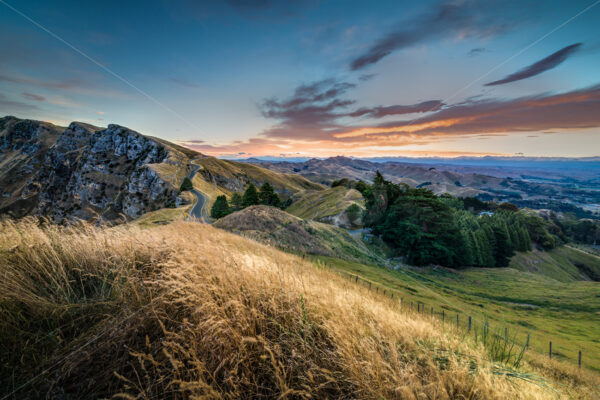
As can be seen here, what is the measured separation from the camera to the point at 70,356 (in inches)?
95.7

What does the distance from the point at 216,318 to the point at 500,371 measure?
387cm

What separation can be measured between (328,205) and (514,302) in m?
53.9

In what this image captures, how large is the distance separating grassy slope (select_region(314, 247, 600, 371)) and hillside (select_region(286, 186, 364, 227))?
28.7 meters

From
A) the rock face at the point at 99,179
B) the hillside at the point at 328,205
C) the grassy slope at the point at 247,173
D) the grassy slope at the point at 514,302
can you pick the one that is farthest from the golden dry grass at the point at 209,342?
the grassy slope at the point at 247,173

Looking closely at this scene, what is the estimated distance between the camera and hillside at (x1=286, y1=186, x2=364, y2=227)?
64.3 meters

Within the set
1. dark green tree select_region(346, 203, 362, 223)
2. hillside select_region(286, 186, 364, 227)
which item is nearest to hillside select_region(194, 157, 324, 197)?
hillside select_region(286, 186, 364, 227)

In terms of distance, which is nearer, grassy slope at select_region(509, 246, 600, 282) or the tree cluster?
the tree cluster

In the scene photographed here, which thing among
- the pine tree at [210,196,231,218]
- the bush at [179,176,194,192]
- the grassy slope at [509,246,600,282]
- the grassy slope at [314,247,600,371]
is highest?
the bush at [179,176,194,192]

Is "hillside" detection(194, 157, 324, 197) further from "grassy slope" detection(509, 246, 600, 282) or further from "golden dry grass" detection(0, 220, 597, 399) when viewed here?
"grassy slope" detection(509, 246, 600, 282)

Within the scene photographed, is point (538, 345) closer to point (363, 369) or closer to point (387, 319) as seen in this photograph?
point (387, 319)

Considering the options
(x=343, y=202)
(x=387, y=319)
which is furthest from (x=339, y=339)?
(x=343, y=202)

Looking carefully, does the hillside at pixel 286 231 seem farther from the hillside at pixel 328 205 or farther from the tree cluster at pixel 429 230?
the hillside at pixel 328 205

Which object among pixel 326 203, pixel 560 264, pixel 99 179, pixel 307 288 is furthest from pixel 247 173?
pixel 307 288

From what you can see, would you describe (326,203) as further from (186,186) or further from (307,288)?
(307,288)
